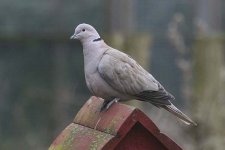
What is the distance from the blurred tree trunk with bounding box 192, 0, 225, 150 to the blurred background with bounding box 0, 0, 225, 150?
26 cm

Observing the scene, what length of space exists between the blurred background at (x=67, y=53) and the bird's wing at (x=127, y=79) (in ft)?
10.6

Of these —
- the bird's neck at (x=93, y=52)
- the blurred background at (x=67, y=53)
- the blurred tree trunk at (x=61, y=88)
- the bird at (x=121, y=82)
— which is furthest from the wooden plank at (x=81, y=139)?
the blurred tree trunk at (x=61, y=88)

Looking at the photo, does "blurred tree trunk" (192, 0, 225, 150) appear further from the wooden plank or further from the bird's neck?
the wooden plank

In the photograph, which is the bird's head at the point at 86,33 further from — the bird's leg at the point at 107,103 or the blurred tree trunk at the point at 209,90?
the blurred tree trunk at the point at 209,90

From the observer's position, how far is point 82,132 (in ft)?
14.1

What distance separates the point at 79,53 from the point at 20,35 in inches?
22.0

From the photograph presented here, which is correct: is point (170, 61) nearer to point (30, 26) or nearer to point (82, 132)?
point (30, 26)

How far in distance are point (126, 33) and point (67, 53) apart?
89 centimetres

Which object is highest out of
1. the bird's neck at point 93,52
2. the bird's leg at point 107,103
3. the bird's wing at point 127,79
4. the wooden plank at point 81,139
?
the bird's neck at point 93,52

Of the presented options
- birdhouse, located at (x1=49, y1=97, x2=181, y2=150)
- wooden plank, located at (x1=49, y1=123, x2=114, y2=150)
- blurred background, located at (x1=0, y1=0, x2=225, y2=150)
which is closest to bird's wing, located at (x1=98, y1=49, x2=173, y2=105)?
birdhouse, located at (x1=49, y1=97, x2=181, y2=150)

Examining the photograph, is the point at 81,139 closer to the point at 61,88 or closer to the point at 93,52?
the point at 93,52

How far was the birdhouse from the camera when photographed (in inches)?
161

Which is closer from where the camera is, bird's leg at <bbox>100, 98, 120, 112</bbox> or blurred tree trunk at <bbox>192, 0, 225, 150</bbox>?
bird's leg at <bbox>100, 98, 120, 112</bbox>

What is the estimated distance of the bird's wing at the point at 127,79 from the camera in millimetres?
4555
